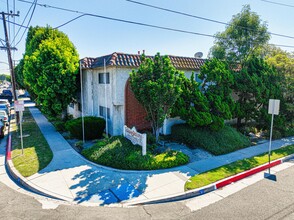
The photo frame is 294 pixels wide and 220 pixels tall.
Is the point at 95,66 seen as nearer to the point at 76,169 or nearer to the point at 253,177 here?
the point at 76,169

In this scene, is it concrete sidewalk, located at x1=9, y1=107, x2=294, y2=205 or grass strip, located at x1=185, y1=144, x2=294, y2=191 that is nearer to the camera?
concrete sidewalk, located at x1=9, y1=107, x2=294, y2=205

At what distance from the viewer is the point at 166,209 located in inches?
223

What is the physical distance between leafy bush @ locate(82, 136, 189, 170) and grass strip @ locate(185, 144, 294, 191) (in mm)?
1418

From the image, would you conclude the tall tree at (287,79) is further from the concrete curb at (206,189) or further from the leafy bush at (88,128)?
the leafy bush at (88,128)

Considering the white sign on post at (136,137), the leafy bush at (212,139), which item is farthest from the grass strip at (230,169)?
the white sign on post at (136,137)

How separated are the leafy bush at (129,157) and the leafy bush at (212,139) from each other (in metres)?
2.06

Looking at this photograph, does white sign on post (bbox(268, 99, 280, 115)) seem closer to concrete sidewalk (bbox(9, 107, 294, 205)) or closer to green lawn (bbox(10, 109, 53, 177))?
concrete sidewalk (bbox(9, 107, 294, 205))

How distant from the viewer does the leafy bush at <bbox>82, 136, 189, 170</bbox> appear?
8266 mm

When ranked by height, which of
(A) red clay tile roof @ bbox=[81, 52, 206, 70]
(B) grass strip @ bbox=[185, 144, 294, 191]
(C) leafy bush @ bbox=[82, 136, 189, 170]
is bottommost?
(B) grass strip @ bbox=[185, 144, 294, 191]

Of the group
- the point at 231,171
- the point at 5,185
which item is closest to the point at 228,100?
the point at 231,171

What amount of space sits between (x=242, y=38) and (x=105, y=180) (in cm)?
1875

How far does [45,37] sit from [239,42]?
59.4 feet

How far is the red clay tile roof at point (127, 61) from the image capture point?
11.5 metres

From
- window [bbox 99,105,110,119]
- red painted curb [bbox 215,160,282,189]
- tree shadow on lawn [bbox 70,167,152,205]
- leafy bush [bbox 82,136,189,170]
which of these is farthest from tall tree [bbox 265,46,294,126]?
window [bbox 99,105,110,119]
